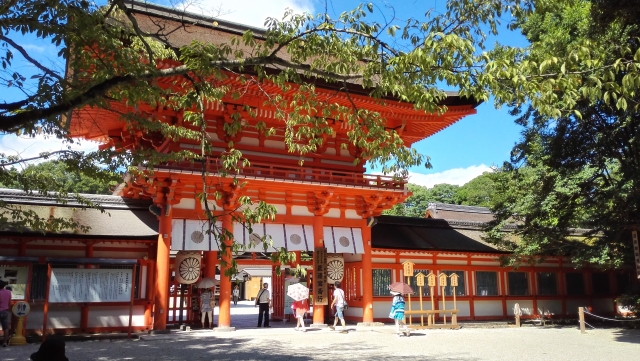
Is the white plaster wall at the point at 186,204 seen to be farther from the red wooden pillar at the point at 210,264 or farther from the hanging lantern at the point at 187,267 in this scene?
the red wooden pillar at the point at 210,264

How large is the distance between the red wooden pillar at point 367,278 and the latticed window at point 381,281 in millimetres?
857

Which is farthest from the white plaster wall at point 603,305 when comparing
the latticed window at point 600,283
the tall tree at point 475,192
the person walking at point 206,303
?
the tall tree at point 475,192

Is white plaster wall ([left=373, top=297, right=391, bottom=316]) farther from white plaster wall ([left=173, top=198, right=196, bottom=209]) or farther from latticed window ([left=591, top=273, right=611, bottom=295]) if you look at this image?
latticed window ([left=591, top=273, right=611, bottom=295])

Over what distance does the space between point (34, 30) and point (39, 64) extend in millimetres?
845

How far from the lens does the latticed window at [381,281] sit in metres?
17.8

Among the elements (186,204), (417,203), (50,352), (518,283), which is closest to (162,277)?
(186,204)

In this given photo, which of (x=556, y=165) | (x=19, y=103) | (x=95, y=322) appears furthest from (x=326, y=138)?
(x=19, y=103)

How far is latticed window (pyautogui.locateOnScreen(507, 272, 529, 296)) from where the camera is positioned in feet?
65.8

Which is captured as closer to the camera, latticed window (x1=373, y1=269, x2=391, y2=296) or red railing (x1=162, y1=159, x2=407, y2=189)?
red railing (x1=162, y1=159, x2=407, y2=189)

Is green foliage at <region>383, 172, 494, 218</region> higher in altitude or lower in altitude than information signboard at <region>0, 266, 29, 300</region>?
A: higher

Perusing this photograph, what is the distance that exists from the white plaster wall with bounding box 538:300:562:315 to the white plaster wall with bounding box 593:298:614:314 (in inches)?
76.6

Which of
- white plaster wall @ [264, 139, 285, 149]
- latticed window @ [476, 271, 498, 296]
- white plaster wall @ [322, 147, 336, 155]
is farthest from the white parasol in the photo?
latticed window @ [476, 271, 498, 296]

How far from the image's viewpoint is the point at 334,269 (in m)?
17.2

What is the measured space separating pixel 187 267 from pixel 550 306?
48.5 ft
